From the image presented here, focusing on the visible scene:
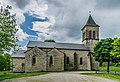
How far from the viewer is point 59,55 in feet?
169

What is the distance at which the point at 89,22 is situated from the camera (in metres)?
60.0

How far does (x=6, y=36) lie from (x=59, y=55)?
3094 cm

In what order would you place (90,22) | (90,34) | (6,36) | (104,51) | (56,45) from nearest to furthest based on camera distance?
(6,36) → (104,51) → (56,45) → (90,34) → (90,22)

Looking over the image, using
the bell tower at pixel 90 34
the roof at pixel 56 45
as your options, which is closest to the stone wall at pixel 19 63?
the roof at pixel 56 45

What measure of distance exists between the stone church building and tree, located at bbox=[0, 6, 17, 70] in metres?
25.7

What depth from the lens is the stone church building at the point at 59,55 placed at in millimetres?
49750

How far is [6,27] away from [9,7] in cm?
281

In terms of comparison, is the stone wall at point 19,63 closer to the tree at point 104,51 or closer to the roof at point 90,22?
the tree at point 104,51

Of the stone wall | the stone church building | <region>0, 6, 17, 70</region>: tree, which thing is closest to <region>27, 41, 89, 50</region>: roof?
the stone church building

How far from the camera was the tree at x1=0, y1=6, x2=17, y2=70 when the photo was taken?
68.2ft

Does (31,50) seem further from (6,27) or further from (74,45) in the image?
(6,27)

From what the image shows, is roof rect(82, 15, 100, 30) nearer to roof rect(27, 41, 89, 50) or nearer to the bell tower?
the bell tower

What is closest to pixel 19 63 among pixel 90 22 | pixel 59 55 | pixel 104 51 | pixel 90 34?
pixel 59 55

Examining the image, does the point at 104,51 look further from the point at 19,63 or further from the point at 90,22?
the point at 19,63
